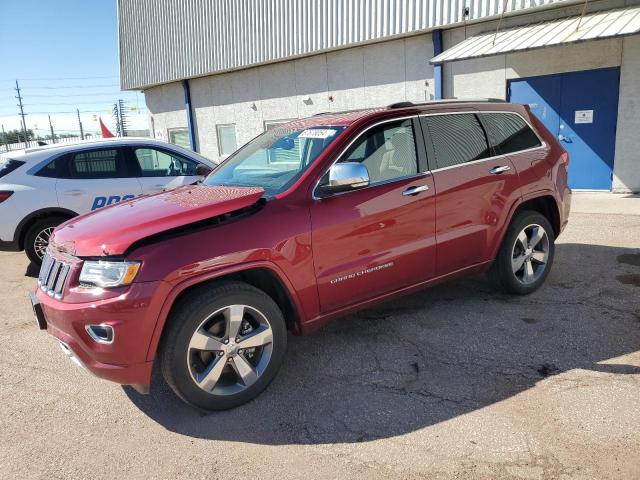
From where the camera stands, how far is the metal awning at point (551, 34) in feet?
26.3

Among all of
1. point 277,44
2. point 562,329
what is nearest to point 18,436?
point 562,329

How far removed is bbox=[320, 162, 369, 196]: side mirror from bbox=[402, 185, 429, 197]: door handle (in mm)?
479

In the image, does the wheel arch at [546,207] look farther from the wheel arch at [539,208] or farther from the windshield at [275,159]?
the windshield at [275,159]

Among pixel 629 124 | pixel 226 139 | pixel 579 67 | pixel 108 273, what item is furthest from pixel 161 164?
pixel 226 139

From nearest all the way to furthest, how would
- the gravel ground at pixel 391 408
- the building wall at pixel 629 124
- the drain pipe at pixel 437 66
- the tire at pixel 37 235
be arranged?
the gravel ground at pixel 391 408 → the tire at pixel 37 235 → the building wall at pixel 629 124 → the drain pipe at pixel 437 66

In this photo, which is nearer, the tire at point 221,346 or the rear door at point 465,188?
the tire at point 221,346

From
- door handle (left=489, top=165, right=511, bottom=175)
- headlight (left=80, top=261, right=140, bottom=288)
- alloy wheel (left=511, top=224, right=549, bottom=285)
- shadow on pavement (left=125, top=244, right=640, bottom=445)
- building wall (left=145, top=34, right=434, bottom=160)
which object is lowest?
shadow on pavement (left=125, top=244, right=640, bottom=445)

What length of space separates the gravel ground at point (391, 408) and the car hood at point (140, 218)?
1.14 metres

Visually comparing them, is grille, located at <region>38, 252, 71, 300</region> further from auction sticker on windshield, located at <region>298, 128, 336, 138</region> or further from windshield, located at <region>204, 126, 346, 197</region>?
auction sticker on windshield, located at <region>298, 128, 336, 138</region>

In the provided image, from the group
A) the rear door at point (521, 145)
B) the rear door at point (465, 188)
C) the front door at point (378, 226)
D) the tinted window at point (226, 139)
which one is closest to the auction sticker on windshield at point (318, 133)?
the front door at point (378, 226)

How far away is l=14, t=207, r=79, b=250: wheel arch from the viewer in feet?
20.6

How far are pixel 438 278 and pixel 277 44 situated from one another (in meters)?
12.3

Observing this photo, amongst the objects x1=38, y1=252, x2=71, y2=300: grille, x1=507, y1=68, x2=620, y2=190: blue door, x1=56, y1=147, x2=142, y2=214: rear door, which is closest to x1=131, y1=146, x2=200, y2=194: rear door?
x1=56, y1=147, x2=142, y2=214: rear door

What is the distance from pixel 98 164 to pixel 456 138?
4996 millimetres
